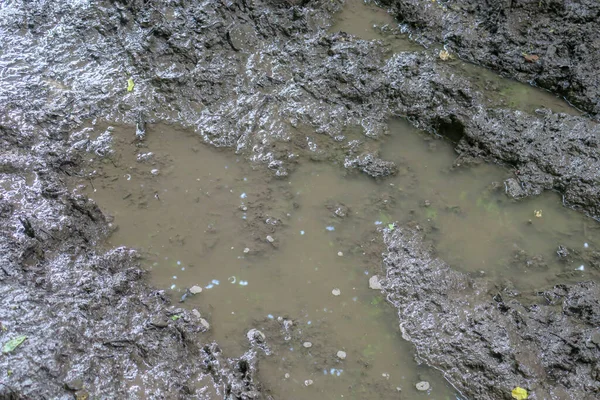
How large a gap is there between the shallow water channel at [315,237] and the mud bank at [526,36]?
34cm

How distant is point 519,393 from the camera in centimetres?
304

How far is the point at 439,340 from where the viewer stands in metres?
3.31

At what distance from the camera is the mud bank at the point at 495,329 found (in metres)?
3.12

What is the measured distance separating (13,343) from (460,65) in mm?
4655

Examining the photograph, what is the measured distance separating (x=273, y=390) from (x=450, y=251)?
1757mm

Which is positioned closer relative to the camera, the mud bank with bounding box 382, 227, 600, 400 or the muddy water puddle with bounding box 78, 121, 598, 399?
the mud bank with bounding box 382, 227, 600, 400

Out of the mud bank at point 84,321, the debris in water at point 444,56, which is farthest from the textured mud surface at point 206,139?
the debris in water at point 444,56

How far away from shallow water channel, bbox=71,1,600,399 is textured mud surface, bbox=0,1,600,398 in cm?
16

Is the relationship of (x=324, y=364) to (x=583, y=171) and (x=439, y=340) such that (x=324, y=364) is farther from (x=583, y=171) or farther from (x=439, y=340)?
(x=583, y=171)

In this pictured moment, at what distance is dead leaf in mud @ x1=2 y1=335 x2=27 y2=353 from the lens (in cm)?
283

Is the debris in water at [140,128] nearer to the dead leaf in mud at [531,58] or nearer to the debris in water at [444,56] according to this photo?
the debris in water at [444,56]

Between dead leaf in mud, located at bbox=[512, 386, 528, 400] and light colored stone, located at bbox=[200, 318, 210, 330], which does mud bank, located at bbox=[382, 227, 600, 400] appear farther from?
light colored stone, located at bbox=[200, 318, 210, 330]

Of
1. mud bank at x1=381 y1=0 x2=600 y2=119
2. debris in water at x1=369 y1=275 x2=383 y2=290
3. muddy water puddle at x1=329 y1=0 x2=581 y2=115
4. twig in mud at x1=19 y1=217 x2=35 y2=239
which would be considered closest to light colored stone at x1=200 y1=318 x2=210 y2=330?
debris in water at x1=369 y1=275 x2=383 y2=290

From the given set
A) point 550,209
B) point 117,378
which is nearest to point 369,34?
point 550,209
